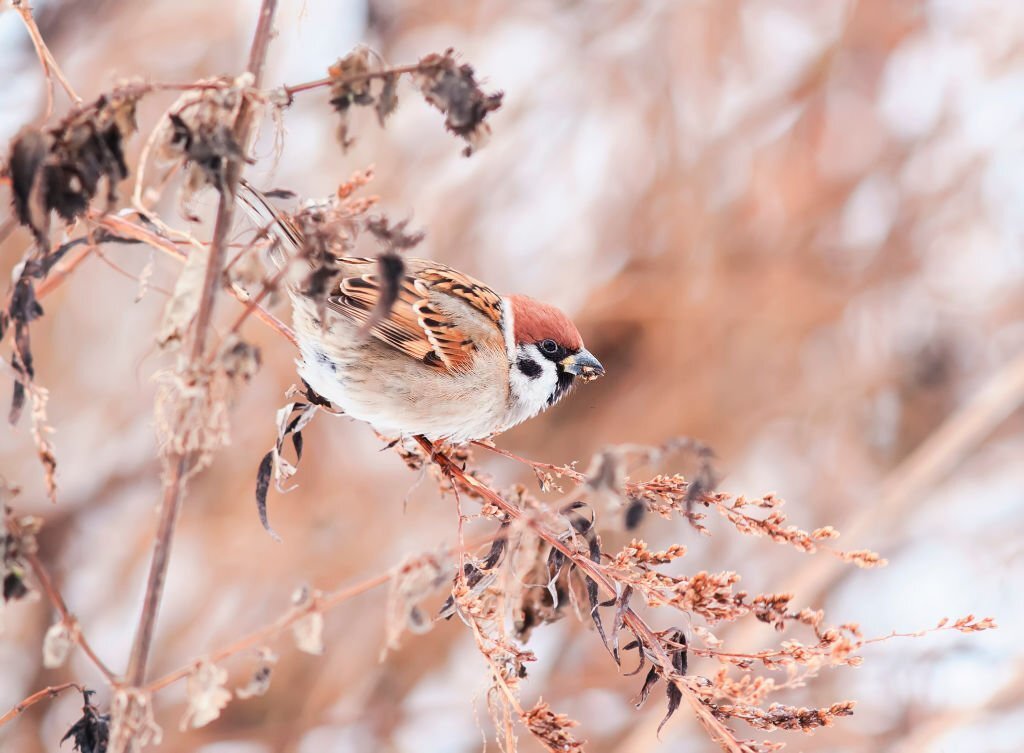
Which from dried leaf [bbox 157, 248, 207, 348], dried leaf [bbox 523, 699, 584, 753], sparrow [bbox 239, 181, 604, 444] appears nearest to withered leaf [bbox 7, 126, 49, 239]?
dried leaf [bbox 157, 248, 207, 348]

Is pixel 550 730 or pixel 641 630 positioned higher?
pixel 641 630

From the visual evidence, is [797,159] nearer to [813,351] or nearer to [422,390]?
[813,351]

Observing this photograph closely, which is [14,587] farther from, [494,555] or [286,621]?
[494,555]

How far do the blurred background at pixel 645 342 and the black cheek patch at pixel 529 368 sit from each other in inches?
45.3

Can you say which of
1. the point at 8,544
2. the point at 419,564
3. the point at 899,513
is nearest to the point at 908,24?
the point at 899,513

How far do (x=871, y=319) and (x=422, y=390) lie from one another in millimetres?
2709

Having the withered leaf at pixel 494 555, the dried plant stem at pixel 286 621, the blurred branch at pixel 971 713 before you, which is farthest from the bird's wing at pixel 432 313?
the blurred branch at pixel 971 713

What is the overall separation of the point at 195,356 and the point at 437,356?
1429 millimetres

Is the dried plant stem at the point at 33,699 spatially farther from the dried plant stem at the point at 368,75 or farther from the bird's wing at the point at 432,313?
the bird's wing at the point at 432,313

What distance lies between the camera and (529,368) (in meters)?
2.54

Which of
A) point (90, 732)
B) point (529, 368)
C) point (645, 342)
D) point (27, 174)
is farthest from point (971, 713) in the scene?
point (27, 174)

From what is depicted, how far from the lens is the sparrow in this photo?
2.25 metres

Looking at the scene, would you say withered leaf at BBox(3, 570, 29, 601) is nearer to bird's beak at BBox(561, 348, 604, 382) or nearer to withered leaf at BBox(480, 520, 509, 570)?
withered leaf at BBox(480, 520, 509, 570)

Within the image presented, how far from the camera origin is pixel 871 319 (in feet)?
14.2
